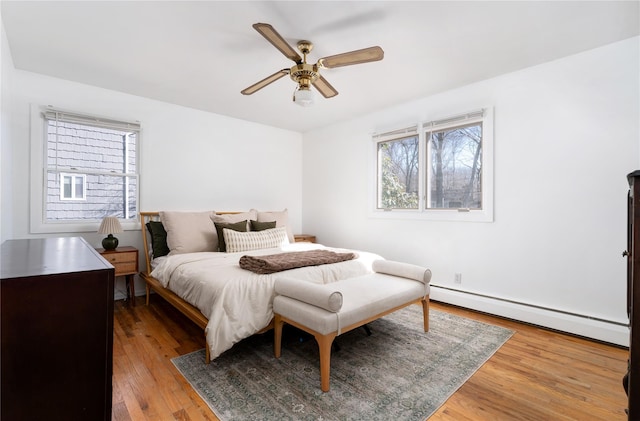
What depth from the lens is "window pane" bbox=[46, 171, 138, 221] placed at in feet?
10.4

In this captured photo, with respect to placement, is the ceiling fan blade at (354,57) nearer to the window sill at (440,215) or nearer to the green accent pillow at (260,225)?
the window sill at (440,215)

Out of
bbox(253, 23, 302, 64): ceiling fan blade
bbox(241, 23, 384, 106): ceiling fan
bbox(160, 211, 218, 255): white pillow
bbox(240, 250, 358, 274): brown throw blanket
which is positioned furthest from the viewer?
bbox(160, 211, 218, 255): white pillow

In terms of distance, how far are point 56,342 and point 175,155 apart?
337 centimetres

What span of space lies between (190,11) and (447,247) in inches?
132

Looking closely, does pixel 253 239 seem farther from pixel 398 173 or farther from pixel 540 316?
pixel 540 316

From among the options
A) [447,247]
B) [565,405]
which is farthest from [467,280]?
[565,405]

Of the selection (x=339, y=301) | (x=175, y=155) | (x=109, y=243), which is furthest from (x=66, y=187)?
(x=339, y=301)

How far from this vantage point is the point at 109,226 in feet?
10.3

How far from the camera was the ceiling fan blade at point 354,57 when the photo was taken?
198 centimetres

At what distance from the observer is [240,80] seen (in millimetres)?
3150

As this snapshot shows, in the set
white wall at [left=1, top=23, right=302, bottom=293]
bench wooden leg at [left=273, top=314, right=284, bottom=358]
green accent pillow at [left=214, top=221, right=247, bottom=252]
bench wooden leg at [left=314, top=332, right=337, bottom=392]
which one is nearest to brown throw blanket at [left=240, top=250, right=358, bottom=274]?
bench wooden leg at [left=273, top=314, right=284, bottom=358]

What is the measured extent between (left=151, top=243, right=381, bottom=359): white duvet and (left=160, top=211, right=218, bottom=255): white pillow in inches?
18.6

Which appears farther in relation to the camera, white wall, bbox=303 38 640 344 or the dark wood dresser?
white wall, bbox=303 38 640 344

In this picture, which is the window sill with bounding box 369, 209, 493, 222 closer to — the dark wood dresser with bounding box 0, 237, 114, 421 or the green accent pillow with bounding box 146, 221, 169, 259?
the green accent pillow with bounding box 146, 221, 169, 259
